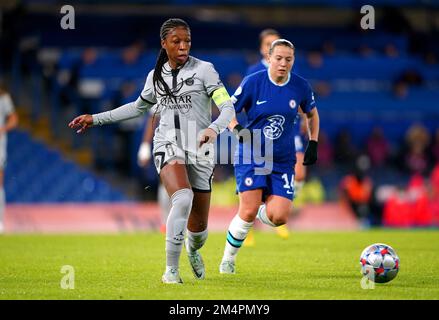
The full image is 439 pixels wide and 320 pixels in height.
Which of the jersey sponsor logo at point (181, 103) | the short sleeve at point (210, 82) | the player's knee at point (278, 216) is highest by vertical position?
the short sleeve at point (210, 82)

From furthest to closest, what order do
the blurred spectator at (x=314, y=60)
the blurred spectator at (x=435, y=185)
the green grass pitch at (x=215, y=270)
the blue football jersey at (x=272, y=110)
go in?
the blurred spectator at (x=314, y=60) → the blurred spectator at (x=435, y=185) → the blue football jersey at (x=272, y=110) → the green grass pitch at (x=215, y=270)

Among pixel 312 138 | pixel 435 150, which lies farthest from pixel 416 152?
pixel 312 138

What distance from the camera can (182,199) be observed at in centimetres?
794

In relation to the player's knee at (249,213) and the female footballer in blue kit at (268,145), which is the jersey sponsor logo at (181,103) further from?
the player's knee at (249,213)

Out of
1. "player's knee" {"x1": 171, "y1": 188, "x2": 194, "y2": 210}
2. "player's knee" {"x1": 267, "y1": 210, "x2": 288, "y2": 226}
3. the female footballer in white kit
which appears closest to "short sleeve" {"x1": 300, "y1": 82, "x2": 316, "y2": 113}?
"player's knee" {"x1": 267, "y1": 210, "x2": 288, "y2": 226}

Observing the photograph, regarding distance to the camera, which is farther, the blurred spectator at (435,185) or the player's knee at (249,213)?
the blurred spectator at (435,185)

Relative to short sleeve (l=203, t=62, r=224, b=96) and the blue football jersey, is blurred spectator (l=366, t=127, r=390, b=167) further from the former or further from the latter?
short sleeve (l=203, t=62, r=224, b=96)

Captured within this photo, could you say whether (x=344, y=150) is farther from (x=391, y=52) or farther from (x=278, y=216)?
(x=278, y=216)

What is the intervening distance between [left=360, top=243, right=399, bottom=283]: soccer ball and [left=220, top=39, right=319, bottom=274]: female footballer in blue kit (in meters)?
1.17

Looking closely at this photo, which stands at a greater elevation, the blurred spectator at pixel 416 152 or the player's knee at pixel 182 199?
the blurred spectator at pixel 416 152

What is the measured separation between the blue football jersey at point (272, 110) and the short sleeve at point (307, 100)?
9cm

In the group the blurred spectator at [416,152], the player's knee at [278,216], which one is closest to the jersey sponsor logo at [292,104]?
the player's knee at [278,216]

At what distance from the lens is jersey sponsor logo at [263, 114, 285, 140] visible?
9422 mm

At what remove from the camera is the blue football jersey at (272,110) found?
9.41 m
